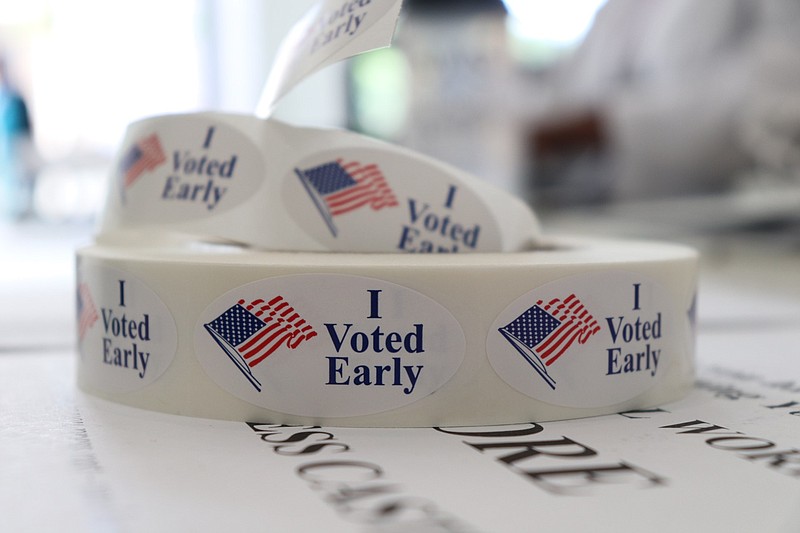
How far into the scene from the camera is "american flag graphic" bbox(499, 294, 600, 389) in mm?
740

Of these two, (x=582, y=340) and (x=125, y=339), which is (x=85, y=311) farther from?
(x=582, y=340)

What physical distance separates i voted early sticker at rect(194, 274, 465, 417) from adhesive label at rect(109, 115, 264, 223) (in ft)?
0.69

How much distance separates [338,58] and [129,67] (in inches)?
201

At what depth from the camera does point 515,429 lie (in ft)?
2.38

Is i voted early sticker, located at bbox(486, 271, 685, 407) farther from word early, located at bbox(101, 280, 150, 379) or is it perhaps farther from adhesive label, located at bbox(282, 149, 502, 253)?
word early, located at bbox(101, 280, 150, 379)

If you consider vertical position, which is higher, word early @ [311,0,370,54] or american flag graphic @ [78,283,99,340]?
word early @ [311,0,370,54]

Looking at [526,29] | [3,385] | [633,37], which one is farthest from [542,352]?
[526,29]

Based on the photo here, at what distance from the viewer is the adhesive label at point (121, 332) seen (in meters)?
0.78

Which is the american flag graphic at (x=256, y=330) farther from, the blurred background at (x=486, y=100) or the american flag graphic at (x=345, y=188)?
the blurred background at (x=486, y=100)

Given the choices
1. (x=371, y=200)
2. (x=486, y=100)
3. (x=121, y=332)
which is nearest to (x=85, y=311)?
(x=121, y=332)

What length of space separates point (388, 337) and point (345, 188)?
0.21 meters

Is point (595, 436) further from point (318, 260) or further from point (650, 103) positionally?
point (650, 103)

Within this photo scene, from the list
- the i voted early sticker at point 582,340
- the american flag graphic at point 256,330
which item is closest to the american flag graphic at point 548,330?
the i voted early sticker at point 582,340

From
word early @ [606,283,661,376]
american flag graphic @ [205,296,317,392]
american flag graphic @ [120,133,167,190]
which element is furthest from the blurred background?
word early @ [606,283,661,376]
